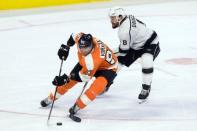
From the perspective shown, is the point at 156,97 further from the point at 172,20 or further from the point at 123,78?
the point at 172,20

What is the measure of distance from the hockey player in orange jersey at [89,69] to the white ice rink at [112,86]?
218 mm

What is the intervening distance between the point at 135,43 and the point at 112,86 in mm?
864

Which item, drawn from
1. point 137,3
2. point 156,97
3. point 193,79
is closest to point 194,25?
point 137,3

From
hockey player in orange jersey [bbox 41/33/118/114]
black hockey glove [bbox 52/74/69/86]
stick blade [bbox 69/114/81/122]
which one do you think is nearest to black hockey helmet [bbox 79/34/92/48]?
hockey player in orange jersey [bbox 41/33/118/114]

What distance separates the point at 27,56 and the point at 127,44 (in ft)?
9.32

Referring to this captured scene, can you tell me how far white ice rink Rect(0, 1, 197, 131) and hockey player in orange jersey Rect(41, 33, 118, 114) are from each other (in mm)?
218

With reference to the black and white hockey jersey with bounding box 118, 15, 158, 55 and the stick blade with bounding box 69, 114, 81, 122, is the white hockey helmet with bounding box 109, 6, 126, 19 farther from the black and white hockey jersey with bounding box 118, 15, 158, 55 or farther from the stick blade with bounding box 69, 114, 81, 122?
the stick blade with bounding box 69, 114, 81, 122

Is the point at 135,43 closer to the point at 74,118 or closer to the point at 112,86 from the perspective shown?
the point at 112,86

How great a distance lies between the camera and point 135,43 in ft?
19.2

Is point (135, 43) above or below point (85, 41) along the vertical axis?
below

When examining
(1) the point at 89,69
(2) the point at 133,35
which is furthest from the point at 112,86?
(1) the point at 89,69

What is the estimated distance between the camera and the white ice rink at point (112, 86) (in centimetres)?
521

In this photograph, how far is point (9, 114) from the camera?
17.9 ft

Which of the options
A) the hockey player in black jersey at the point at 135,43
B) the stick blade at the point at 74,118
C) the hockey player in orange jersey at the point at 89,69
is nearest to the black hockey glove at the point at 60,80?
the hockey player in orange jersey at the point at 89,69
